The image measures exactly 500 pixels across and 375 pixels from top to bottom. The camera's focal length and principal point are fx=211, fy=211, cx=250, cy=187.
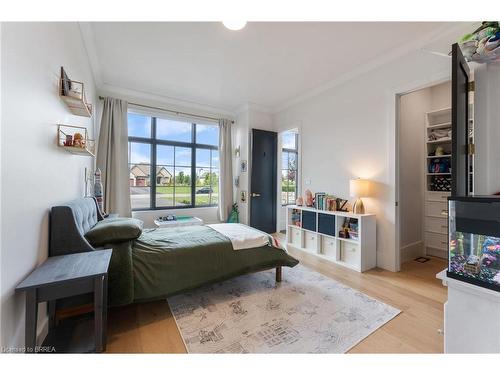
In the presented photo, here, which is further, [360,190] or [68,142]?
[360,190]

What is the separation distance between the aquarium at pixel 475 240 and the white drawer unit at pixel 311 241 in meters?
2.29

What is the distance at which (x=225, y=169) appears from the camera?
459 cm

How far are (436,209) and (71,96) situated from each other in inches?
189

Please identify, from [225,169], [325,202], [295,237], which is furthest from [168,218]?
[325,202]

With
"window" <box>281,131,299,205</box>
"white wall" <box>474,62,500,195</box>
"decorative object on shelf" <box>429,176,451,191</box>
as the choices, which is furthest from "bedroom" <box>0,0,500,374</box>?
"window" <box>281,131,299,205</box>

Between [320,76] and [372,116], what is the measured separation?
1006mm

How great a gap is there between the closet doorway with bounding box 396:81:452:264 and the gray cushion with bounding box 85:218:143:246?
352cm

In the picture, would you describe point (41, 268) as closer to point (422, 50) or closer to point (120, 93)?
point (120, 93)

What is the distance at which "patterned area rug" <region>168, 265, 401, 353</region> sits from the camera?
4.92ft

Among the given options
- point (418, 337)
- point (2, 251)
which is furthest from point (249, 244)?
point (2, 251)

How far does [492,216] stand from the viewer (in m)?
0.98

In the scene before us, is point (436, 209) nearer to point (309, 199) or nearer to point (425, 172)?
point (425, 172)

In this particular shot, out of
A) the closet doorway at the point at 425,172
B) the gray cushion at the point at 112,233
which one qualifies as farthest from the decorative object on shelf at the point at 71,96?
the closet doorway at the point at 425,172

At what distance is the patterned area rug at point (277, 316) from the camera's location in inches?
59.1
